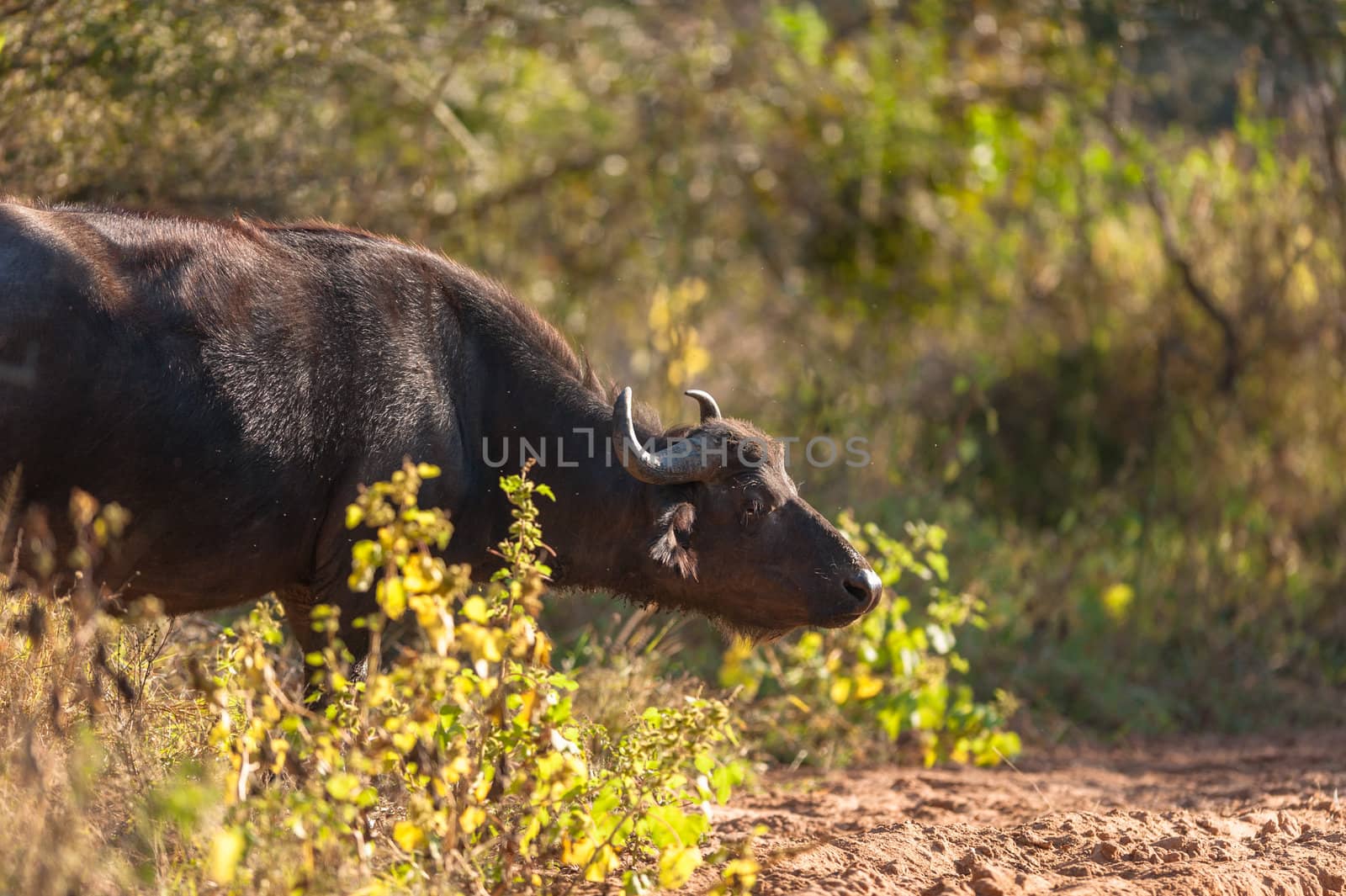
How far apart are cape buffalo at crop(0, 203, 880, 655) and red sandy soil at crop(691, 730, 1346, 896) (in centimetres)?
92

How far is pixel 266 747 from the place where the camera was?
382cm

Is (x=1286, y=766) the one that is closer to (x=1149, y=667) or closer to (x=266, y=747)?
(x=1149, y=667)

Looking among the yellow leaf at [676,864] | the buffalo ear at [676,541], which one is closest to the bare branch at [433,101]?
the buffalo ear at [676,541]

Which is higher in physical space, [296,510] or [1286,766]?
[296,510]

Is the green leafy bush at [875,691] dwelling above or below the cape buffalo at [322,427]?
below

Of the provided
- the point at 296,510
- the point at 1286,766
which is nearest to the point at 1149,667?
the point at 1286,766

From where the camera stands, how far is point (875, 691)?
21.7 feet

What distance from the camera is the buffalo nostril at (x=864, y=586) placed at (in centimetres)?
543

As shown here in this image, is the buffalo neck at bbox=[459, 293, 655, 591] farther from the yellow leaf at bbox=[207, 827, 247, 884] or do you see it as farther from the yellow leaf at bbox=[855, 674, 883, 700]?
the yellow leaf at bbox=[207, 827, 247, 884]

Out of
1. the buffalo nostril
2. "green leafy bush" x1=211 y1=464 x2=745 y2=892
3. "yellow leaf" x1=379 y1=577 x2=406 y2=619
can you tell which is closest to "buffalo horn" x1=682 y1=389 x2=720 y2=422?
the buffalo nostril

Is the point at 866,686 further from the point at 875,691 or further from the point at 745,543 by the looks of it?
the point at 745,543

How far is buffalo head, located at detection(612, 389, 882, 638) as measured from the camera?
547 centimetres

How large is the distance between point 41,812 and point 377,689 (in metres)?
0.79

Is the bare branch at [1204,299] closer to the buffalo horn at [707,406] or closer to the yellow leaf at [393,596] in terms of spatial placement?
the buffalo horn at [707,406]
